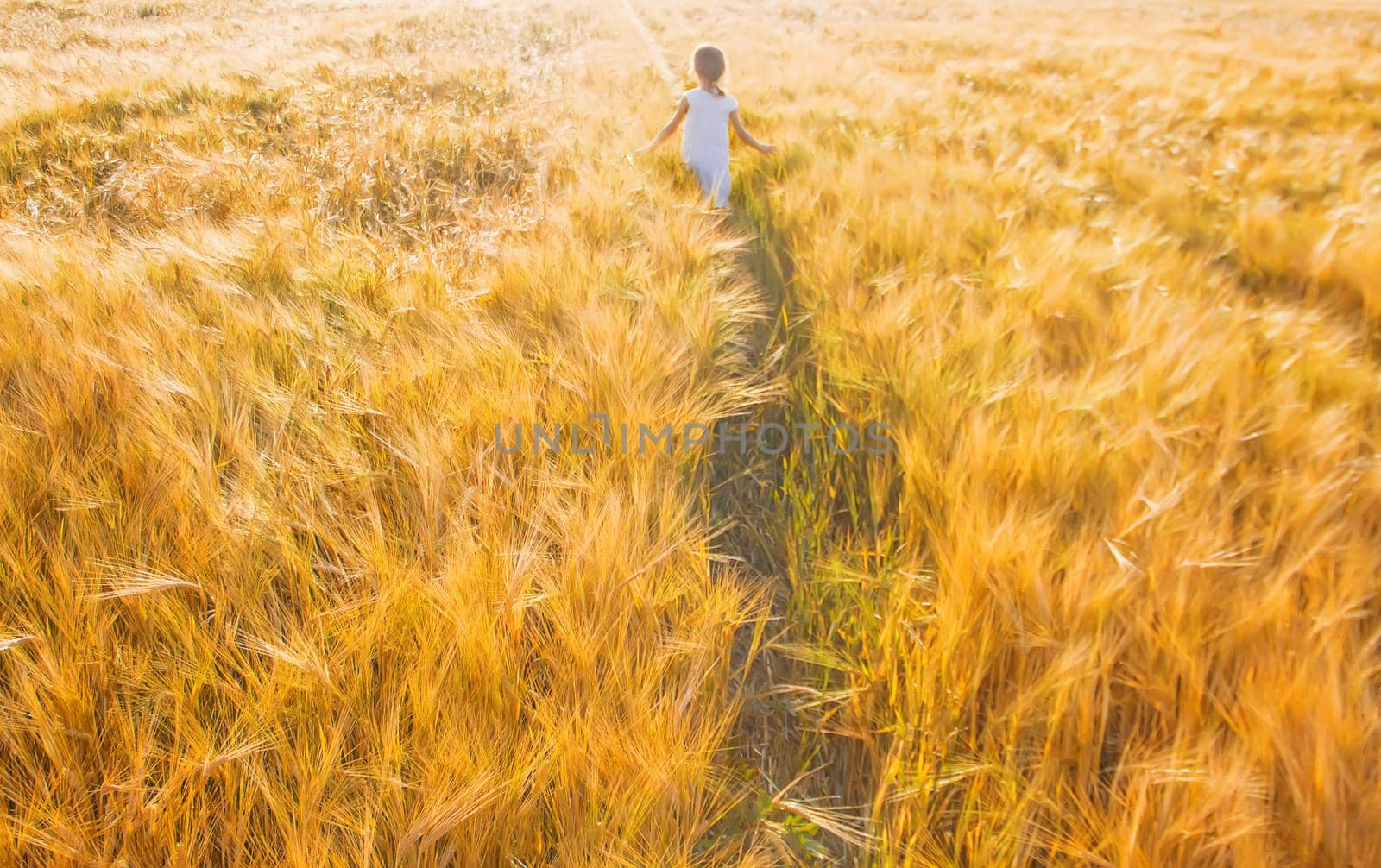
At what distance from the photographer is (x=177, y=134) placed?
3.68 metres

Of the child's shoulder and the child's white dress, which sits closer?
the child's white dress

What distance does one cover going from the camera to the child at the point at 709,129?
3211mm

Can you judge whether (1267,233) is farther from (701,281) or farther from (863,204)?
(701,281)


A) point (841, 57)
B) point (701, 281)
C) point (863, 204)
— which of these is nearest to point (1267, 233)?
point (863, 204)

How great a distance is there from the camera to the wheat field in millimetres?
684

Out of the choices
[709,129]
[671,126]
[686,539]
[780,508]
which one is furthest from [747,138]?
[686,539]

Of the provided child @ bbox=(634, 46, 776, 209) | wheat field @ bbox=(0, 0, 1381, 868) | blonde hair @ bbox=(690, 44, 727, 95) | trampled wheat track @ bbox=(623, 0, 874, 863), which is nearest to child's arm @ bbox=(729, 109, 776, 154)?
child @ bbox=(634, 46, 776, 209)

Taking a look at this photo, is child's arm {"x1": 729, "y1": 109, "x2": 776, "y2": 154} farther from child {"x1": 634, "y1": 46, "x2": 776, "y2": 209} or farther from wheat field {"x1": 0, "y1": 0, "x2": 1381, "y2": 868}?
wheat field {"x1": 0, "y1": 0, "x2": 1381, "y2": 868}

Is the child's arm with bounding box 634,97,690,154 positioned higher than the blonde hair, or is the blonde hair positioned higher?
the blonde hair

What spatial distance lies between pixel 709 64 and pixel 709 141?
0.57 metres

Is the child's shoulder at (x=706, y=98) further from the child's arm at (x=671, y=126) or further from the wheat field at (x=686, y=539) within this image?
the wheat field at (x=686, y=539)

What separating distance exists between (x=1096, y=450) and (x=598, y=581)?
2.96 feet

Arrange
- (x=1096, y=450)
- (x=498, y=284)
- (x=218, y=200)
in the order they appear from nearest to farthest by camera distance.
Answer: (x=1096, y=450) → (x=498, y=284) → (x=218, y=200)

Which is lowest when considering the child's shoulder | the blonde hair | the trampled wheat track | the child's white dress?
the trampled wheat track
